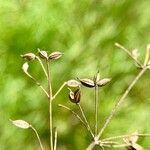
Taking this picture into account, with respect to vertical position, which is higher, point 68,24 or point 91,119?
point 68,24

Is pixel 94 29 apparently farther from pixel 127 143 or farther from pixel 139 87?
pixel 127 143

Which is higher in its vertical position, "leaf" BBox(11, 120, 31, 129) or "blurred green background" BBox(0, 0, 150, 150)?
"blurred green background" BBox(0, 0, 150, 150)

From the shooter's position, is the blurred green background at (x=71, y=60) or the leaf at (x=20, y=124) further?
the blurred green background at (x=71, y=60)

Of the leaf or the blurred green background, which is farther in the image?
the blurred green background

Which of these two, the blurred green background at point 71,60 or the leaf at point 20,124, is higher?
the blurred green background at point 71,60

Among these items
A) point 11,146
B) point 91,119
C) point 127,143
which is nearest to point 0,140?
point 11,146

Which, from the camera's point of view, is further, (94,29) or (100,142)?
(94,29)

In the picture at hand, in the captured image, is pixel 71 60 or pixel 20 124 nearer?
pixel 20 124
